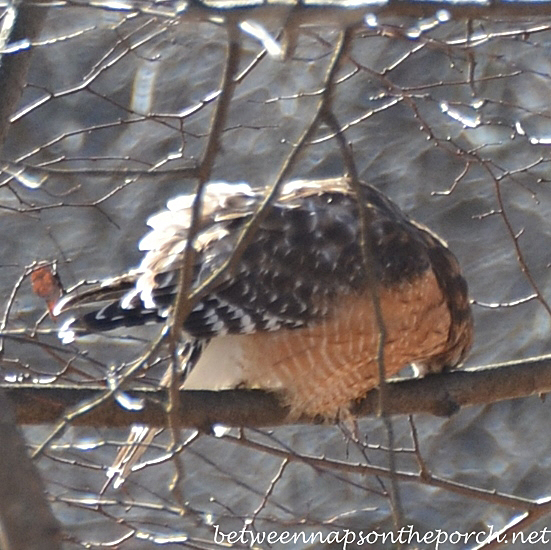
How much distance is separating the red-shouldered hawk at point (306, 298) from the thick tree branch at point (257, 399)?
4.9 inches

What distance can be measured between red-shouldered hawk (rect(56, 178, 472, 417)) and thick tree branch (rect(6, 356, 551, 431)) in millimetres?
124

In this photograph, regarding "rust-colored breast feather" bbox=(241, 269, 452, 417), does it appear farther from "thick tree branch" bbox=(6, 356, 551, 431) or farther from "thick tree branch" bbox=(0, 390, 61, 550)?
"thick tree branch" bbox=(0, 390, 61, 550)

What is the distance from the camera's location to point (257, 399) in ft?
8.59

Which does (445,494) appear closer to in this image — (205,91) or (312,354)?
(205,91)

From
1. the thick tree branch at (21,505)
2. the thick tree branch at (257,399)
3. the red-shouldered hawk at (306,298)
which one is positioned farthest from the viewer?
the red-shouldered hawk at (306,298)

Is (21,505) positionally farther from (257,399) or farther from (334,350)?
(334,350)

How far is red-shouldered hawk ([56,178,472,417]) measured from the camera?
2.70 meters

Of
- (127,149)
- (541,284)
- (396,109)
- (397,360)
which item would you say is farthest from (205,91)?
(397,360)

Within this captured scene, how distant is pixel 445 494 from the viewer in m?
5.30

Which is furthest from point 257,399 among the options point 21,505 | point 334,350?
point 21,505

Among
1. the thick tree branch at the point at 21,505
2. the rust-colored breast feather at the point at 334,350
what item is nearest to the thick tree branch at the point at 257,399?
the rust-colored breast feather at the point at 334,350

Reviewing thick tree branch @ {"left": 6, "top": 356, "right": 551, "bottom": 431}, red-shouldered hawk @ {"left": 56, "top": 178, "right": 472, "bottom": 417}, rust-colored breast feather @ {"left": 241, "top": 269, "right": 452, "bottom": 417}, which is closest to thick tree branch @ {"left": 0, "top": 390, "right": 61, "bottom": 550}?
thick tree branch @ {"left": 6, "top": 356, "right": 551, "bottom": 431}

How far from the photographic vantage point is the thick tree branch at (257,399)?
225 cm

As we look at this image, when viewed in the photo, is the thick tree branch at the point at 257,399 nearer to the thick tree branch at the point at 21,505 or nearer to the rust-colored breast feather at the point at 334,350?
the rust-colored breast feather at the point at 334,350
